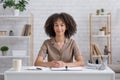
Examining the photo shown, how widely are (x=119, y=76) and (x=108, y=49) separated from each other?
1.17 metres

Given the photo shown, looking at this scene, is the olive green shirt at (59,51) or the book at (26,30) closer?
the olive green shirt at (59,51)

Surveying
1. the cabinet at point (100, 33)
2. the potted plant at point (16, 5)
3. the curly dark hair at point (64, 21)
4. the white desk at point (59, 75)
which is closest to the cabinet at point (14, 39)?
the potted plant at point (16, 5)

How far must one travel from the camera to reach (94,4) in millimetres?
5102

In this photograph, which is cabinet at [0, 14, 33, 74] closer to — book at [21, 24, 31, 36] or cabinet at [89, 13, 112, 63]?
book at [21, 24, 31, 36]

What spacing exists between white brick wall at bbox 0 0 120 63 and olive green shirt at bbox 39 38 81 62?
7.01 ft

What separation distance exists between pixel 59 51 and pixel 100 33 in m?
2.07

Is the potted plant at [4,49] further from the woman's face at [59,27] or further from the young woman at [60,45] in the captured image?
the woman's face at [59,27]

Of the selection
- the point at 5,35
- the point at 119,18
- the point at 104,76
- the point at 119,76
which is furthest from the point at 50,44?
the point at 119,18

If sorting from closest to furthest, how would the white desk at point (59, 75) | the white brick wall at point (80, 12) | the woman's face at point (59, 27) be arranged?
the white desk at point (59, 75) → the woman's face at point (59, 27) → the white brick wall at point (80, 12)

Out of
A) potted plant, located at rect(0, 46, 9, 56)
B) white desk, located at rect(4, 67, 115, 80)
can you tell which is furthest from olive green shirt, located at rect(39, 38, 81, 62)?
Answer: potted plant, located at rect(0, 46, 9, 56)

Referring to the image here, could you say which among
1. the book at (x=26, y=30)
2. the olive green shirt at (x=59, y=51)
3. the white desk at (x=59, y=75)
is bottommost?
the white desk at (x=59, y=75)

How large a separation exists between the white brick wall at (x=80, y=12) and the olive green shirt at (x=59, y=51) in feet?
7.01

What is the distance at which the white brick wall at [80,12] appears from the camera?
5094 mm

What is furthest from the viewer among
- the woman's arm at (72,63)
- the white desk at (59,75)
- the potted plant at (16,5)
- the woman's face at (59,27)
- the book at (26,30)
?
the book at (26,30)
